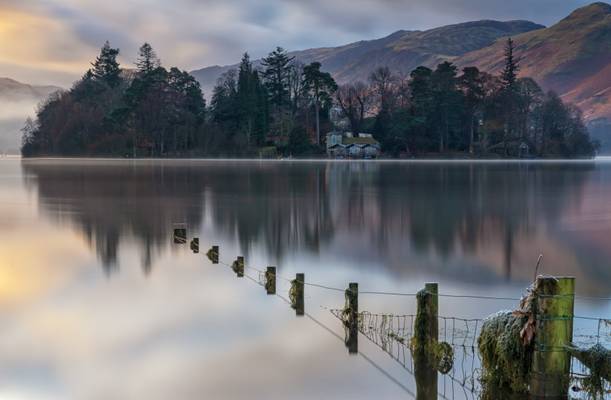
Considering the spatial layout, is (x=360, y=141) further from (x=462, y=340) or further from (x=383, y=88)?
(x=462, y=340)

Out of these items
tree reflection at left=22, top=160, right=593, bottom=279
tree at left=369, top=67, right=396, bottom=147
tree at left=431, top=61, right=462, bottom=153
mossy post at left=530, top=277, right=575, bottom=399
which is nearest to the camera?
mossy post at left=530, top=277, right=575, bottom=399

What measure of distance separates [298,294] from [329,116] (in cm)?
11242

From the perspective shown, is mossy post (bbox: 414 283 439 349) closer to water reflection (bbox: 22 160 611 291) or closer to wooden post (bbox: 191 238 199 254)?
water reflection (bbox: 22 160 611 291)

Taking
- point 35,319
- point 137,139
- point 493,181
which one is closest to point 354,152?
point 137,139

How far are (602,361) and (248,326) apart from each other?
7.18 metres

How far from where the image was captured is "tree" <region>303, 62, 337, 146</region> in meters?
119

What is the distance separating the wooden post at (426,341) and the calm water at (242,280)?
0.19m

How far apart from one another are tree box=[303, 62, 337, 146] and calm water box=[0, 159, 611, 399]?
261 ft

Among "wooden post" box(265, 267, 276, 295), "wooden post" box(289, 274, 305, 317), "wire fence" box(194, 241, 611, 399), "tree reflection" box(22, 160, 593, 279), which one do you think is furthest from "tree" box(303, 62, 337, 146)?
"wire fence" box(194, 241, 611, 399)

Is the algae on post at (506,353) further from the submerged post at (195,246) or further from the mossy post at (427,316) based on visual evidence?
the submerged post at (195,246)

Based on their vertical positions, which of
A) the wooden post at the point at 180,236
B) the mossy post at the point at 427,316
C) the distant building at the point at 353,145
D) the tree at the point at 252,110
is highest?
the tree at the point at 252,110

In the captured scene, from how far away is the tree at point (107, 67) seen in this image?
162 meters

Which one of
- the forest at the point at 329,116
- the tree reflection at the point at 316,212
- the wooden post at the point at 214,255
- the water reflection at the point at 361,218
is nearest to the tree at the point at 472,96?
the forest at the point at 329,116

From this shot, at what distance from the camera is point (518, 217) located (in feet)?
110
